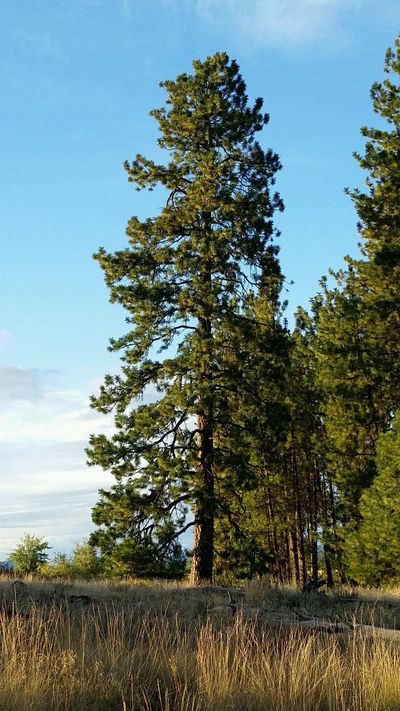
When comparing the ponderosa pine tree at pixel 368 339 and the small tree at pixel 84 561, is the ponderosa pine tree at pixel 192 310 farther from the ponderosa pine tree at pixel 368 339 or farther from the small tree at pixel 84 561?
the small tree at pixel 84 561

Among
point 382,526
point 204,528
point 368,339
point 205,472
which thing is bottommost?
point 204,528

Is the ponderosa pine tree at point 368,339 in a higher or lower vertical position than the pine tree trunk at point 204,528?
higher

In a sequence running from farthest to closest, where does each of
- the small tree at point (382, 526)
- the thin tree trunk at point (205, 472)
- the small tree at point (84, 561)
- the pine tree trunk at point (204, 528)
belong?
the small tree at point (84, 561)
the small tree at point (382, 526)
the pine tree trunk at point (204, 528)
the thin tree trunk at point (205, 472)

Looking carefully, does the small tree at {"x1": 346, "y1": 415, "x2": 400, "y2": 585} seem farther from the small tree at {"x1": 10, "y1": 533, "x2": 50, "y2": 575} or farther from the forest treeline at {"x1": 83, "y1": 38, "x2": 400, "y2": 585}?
the small tree at {"x1": 10, "y1": 533, "x2": 50, "y2": 575}

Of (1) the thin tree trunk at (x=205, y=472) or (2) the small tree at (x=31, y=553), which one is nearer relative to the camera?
(1) the thin tree trunk at (x=205, y=472)

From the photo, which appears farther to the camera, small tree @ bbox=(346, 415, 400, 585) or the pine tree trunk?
small tree @ bbox=(346, 415, 400, 585)

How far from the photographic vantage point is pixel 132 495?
1998 cm

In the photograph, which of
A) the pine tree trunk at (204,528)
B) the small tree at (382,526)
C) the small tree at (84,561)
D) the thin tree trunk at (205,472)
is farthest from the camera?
the small tree at (84,561)

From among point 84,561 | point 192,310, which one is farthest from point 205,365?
point 84,561

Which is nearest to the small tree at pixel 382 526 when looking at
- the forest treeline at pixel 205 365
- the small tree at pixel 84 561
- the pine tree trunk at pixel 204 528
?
the forest treeline at pixel 205 365

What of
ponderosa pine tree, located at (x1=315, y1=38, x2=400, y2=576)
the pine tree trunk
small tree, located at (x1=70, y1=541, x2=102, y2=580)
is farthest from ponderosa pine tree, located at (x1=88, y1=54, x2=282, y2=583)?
small tree, located at (x1=70, y1=541, x2=102, y2=580)

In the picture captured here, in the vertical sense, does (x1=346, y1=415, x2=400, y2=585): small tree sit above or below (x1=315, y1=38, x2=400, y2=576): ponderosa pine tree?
below

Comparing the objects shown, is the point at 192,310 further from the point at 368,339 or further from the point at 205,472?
the point at 368,339

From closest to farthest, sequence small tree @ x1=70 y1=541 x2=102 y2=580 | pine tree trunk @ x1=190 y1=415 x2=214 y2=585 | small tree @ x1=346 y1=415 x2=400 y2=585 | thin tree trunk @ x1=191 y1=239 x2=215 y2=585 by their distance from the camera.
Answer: thin tree trunk @ x1=191 y1=239 x2=215 y2=585
pine tree trunk @ x1=190 y1=415 x2=214 y2=585
small tree @ x1=346 y1=415 x2=400 y2=585
small tree @ x1=70 y1=541 x2=102 y2=580
